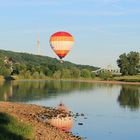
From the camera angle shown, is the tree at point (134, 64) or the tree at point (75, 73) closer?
the tree at point (134, 64)

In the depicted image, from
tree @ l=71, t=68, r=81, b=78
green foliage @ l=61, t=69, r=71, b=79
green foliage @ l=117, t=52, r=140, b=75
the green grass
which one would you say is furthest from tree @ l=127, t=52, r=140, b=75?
the green grass

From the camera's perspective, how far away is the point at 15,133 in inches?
834

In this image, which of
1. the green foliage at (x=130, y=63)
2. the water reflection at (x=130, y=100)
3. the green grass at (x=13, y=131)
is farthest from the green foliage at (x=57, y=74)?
the green grass at (x=13, y=131)

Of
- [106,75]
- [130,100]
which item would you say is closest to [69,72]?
[106,75]

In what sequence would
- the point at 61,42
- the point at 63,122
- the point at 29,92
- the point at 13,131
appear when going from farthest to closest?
1. the point at 29,92
2. the point at 61,42
3. the point at 63,122
4. the point at 13,131

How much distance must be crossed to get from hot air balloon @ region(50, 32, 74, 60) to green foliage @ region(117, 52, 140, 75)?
85.1m

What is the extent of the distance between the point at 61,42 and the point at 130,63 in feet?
291

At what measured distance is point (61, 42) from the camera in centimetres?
6606

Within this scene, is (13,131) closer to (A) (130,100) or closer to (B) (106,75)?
(A) (130,100)

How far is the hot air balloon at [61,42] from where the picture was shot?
217 ft

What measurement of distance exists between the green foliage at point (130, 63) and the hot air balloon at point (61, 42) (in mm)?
85088

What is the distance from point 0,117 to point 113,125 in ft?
33.1

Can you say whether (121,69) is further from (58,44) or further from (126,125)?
(126,125)

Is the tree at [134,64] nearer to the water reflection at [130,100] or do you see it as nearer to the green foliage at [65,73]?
the green foliage at [65,73]
